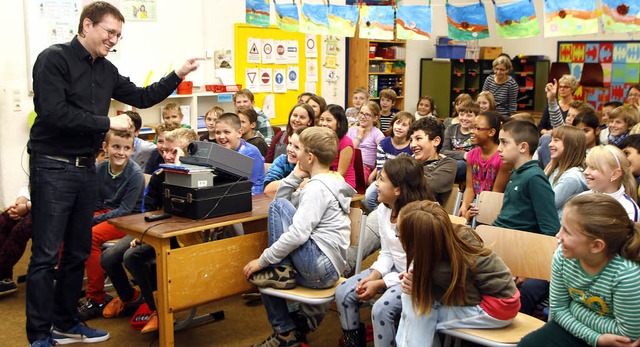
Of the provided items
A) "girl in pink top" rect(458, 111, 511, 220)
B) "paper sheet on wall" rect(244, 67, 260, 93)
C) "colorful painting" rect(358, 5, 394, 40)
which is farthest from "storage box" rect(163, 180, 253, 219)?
"paper sheet on wall" rect(244, 67, 260, 93)

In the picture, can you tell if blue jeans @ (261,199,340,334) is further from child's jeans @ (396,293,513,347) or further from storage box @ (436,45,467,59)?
storage box @ (436,45,467,59)

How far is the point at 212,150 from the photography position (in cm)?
333

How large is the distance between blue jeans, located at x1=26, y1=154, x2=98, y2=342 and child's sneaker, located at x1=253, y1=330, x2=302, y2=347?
3.48 ft

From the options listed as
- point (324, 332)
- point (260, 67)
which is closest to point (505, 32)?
point (260, 67)

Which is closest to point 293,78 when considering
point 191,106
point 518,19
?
point 191,106

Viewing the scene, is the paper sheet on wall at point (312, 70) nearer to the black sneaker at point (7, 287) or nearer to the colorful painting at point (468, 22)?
the colorful painting at point (468, 22)

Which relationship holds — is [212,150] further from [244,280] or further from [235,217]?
[244,280]

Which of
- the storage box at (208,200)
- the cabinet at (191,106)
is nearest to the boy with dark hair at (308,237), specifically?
the storage box at (208,200)

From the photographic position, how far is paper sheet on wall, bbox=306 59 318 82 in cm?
953

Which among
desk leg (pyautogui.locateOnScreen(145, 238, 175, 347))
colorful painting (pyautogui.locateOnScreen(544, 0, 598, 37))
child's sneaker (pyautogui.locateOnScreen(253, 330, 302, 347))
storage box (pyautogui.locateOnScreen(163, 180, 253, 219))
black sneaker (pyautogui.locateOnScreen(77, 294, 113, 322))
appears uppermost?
colorful painting (pyautogui.locateOnScreen(544, 0, 598, 37))

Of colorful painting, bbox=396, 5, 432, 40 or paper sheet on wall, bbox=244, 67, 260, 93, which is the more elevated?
colorful painting, bbox=396, 5, 432, 40

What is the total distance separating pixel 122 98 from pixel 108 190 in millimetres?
825

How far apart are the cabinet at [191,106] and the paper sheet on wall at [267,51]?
848mm

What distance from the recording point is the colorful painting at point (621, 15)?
5.74 metres
